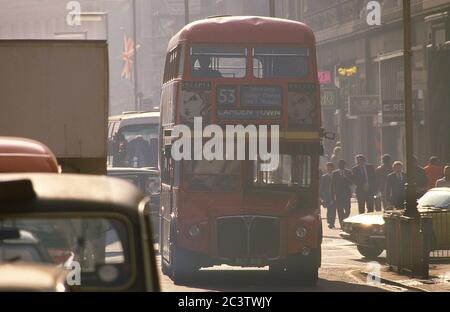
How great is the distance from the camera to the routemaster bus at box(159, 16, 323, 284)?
21312mm

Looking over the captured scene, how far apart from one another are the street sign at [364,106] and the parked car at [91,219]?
38040 millimetres

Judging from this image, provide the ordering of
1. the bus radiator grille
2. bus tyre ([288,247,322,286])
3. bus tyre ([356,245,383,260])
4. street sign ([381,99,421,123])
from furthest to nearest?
street sign ([381,99,421,123]), bus tyre ([356,245,383,260]), bus tyre ([288,247,322,286]), the bus radiator grille

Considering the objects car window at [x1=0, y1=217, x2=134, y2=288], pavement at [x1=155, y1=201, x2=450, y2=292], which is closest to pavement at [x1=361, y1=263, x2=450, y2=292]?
pavement at [x1=155, y1=201, x2=450, y2=292]

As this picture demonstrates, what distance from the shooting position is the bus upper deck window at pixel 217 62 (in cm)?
2178

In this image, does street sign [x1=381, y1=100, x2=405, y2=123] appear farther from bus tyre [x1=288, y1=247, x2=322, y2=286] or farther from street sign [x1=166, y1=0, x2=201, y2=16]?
street sign [x1=166, y1=0, x2=201, y2=16]

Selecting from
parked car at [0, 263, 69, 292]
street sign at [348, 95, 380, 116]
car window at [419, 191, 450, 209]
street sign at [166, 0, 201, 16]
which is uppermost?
street sign at [166, 0, 201, 16]

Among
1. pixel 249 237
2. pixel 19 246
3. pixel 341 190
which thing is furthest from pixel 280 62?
pixel 19 246

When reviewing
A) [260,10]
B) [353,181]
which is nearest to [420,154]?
[353,181]

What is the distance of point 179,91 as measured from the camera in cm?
2166

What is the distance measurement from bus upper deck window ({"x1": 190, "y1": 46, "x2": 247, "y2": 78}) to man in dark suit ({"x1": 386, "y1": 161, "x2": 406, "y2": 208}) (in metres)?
8.40

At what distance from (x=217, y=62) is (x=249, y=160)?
161cm

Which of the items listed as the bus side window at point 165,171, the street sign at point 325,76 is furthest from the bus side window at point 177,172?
the street sign at point 325,76

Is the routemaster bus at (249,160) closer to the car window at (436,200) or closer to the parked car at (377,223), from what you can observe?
the parked car at (377,223)

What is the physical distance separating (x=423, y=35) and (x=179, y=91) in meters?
23.6
